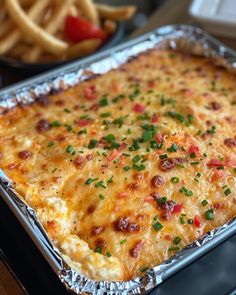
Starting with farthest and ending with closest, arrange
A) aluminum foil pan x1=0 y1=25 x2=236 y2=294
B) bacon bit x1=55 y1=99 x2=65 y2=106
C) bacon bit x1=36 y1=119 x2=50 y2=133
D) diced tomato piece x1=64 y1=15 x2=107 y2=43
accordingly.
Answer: diced tomato piece x1=64 y1=15 x2=107 y2=43 < bacon bit x1=55 y1=99 x2=65 y2=106 < bacon bit x1=36 y1=119 x2=50 y2=133 < aluminum foil pan x1=0 y1=25 x2=236 y2=294

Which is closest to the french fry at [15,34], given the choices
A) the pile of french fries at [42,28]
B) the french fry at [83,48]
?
the pile of french fries at [42,28]

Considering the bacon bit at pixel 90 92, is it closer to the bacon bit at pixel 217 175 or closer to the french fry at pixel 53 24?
the french fry at pixel 53 24

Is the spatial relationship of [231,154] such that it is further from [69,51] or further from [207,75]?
[69,51]

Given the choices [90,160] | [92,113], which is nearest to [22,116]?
[92,113]

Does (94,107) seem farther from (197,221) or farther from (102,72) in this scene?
(197,221)

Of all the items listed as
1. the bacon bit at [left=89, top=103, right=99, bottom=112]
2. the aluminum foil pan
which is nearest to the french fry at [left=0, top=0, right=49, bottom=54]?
the aluminum foil pan

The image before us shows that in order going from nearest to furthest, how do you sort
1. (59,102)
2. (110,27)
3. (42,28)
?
(59,102), (42,28), (110,27)

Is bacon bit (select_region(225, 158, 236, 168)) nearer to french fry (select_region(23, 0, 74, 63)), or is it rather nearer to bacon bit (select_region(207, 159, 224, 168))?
bacon bit (select_region(207, 159, 224, 168))

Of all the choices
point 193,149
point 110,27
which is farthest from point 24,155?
point 110,27
